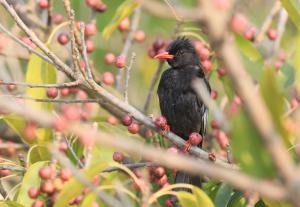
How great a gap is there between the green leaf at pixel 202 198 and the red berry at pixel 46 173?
107cm

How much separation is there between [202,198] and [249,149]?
3.10 ft

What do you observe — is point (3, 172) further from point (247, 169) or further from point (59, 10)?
point (59, 10)

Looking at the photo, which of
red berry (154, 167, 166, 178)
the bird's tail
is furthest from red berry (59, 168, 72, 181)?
the bird's tail

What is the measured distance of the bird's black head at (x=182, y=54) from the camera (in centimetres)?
617

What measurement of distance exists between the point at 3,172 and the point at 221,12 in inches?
128

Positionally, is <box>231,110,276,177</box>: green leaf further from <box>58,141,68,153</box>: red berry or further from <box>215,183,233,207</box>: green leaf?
<box>58,141,68,153</box>: red berry

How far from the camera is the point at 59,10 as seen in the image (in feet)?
26.0

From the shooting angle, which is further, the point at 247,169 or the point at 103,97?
the point at 103,97

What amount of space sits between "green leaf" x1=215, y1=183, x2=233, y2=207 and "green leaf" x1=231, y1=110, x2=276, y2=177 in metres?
1.85

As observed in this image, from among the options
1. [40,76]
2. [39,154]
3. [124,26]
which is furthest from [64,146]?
[124,26]

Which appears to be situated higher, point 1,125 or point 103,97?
point 103,97

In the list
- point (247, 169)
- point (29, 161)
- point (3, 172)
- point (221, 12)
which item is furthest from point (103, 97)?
point (221, 12)

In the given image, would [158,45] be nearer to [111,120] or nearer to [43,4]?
[111,120]

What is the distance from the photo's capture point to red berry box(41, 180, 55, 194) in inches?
147
